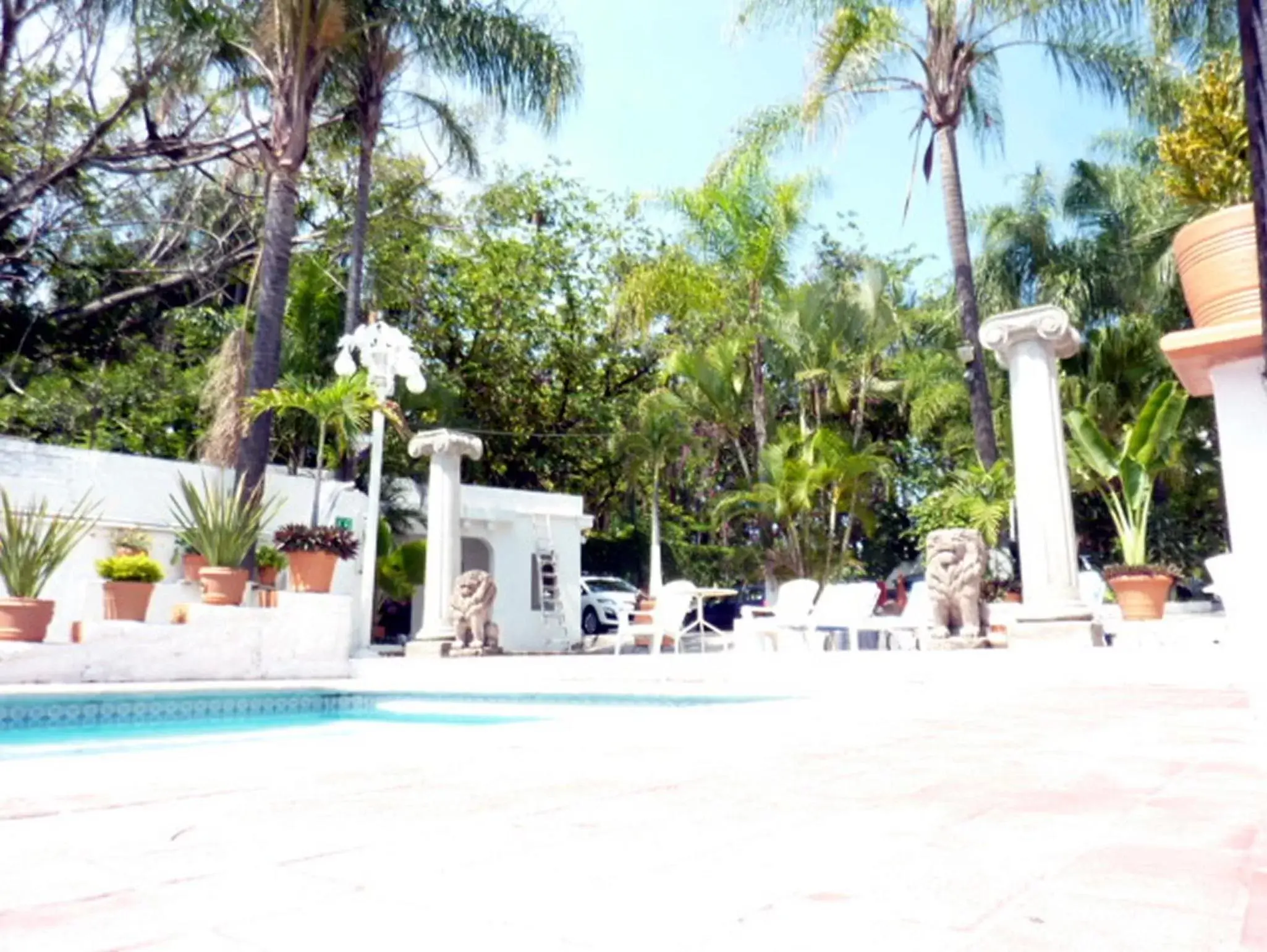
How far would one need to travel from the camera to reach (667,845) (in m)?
1.89

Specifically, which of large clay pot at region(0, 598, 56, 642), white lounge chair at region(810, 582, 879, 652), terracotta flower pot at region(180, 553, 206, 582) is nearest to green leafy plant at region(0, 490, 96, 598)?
large clay pot at region(0, 598, 56, 642)

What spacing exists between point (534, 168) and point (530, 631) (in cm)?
1122

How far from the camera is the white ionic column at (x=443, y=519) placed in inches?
447

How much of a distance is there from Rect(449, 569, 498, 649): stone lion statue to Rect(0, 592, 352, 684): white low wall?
1.26 meters

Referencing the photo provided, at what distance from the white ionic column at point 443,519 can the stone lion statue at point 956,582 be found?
5.51 m

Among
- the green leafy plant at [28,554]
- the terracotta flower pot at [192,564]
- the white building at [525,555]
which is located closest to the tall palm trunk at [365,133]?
the white building at [525,555]

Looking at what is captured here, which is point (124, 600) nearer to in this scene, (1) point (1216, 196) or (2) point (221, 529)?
(2) point (221, 529)

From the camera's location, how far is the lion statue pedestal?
8.43 metres

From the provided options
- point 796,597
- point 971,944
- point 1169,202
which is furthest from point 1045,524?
point 1169,202

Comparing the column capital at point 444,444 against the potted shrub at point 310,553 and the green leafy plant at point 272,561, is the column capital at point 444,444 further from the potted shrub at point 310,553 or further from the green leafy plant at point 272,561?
the green leafy plant at point 272,561

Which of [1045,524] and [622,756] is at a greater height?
[1045,524]

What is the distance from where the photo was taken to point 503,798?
94.9 inches

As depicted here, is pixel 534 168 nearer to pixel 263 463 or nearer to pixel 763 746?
pixel 263 463

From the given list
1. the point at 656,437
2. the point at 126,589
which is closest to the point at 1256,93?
the point at 126,589
